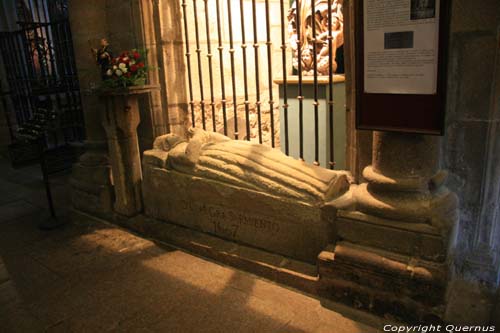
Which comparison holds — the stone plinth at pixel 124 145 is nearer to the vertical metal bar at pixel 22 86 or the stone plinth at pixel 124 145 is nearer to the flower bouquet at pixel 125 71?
the flower bouquet at pixel 125 71

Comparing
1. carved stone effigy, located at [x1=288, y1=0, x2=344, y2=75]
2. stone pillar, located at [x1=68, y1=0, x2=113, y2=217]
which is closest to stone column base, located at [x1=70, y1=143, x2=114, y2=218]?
stone pillar, located at [x1=68, y1=0, x2=113, y2=217]

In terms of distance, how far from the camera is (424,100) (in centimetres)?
197

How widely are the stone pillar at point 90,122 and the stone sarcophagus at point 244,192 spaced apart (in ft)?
2.30

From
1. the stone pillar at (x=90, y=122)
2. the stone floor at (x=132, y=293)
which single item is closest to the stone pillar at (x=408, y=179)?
the stone floor at (x=132, y=293)

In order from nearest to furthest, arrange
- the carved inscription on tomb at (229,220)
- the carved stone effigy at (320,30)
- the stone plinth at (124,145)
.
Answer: the carved inscription on tomb at (229,220), the stone plinth at (124,145), the carved stone effigy at (320,30)

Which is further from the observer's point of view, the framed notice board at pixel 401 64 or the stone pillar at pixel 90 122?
the stone pillar at pixel 90 122

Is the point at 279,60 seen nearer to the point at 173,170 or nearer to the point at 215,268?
the point at 173,170

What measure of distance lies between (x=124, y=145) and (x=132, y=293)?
1.40m

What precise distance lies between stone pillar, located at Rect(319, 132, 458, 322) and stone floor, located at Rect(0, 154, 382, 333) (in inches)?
8.7

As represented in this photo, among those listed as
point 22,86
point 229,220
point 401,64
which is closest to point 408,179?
point 401,64

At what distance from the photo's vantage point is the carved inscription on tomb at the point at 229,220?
2.80 m

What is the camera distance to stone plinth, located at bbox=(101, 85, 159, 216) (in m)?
3.47

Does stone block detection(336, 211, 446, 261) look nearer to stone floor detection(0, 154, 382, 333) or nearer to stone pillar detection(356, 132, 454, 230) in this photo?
stone pillar detection(356, 132, 454, 230)

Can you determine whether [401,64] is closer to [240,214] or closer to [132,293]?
[240,214]
